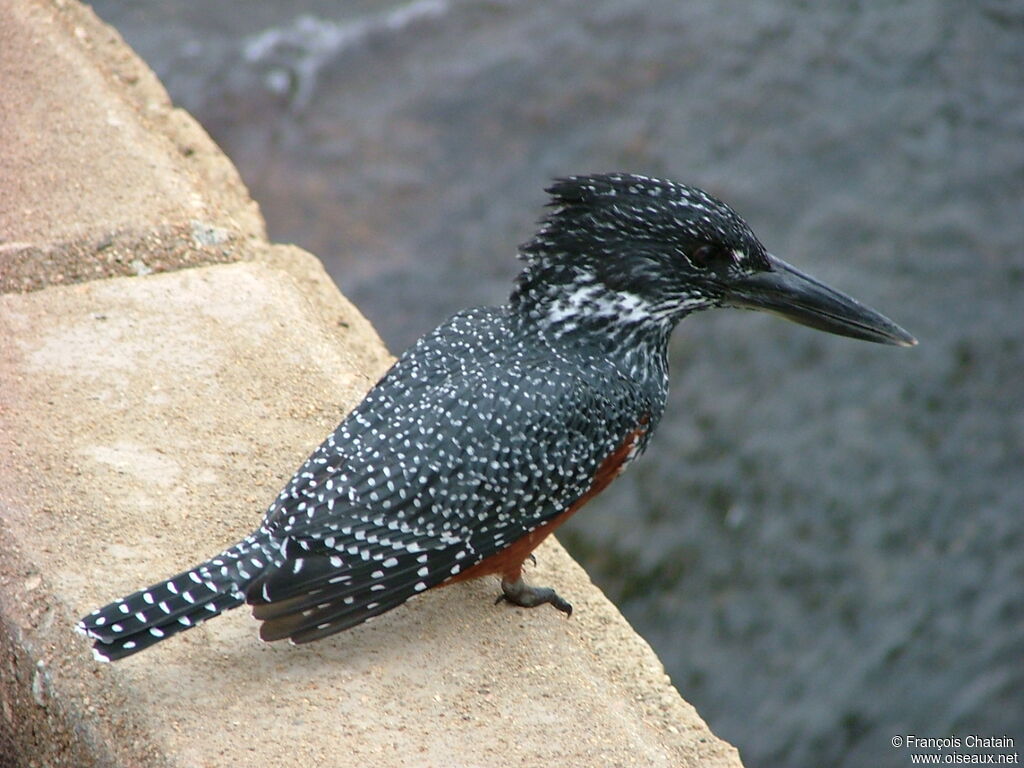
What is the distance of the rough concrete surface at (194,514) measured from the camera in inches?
106

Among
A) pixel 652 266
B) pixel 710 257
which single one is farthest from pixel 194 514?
pixel 710 257

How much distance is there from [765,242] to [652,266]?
3.16 meters

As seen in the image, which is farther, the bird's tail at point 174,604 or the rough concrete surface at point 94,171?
the rough concrete surface at point 94,171

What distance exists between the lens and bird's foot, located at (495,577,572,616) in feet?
10.2

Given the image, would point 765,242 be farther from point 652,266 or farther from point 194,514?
point 194,514

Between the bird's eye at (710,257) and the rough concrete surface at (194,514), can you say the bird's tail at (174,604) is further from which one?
the bird's eye at (710,257)

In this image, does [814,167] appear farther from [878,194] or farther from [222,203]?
[222,203]

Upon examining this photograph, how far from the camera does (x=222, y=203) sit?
4.23m

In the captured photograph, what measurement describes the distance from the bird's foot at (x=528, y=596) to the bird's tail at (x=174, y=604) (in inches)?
24.1

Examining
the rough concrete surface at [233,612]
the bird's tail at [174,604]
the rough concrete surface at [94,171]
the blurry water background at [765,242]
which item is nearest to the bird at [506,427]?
the bird's tail at [174,604]

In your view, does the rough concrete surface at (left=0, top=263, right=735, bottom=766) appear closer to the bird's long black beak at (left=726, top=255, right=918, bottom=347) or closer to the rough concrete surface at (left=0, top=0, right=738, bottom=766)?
the rough concrete surface at (left=0, top=0, right=738, bottom=766)

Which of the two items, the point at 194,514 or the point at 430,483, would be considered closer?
the point at 430,483

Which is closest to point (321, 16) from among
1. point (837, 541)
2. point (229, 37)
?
point (229, 37)

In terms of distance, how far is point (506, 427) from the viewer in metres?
2.96
